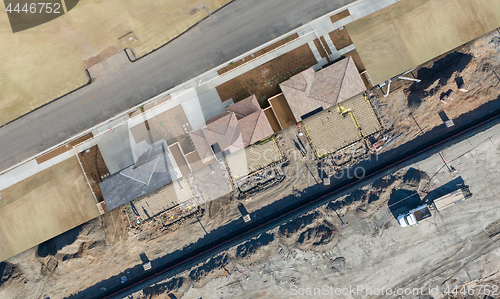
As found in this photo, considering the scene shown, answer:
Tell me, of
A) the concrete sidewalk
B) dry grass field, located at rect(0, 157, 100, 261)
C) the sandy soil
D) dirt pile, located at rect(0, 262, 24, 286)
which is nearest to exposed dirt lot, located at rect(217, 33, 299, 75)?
the concrete sidewalk

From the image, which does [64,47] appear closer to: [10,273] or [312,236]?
[10,273]

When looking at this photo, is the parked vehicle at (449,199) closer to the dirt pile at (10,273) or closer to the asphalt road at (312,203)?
the asphalt road at (312,203)

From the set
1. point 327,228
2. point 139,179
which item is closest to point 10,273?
point 139,179

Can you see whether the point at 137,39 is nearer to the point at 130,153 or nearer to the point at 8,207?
the point at 130,153

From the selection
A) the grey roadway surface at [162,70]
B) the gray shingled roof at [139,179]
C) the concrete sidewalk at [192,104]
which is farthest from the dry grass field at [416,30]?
the gray shingled roof at [139,179]

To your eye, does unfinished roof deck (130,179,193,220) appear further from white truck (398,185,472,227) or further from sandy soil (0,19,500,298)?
Answer: white truck (398,185,472,227)

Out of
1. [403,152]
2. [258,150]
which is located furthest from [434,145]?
[258,150]
